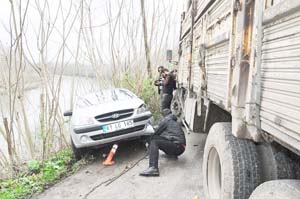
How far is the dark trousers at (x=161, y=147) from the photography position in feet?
15.9

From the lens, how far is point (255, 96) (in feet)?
5.45

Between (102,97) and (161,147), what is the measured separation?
1963mm

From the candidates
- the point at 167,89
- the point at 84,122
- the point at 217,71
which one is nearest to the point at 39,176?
the point at 84,122

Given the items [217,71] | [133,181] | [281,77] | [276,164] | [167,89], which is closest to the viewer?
[281,77]

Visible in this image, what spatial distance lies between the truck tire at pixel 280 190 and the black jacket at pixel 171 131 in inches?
136

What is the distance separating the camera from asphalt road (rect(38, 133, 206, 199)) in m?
4.18

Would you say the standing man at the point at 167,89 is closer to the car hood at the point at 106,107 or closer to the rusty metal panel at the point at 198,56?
the car hood at the point at 106,107

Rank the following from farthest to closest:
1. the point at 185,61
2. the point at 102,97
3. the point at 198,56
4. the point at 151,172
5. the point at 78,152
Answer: the point at 102,97 < the point at 78,152 < the point at 185,61 < the point at 151,172 < the point at 198,56

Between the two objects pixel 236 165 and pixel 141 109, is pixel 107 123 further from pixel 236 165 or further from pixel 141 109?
pixel 236 165

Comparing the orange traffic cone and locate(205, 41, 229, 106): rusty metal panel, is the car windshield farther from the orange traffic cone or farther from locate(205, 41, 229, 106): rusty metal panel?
locate(205, 41, 229, 106): rusty metal panel

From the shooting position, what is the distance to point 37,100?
21.5 feet

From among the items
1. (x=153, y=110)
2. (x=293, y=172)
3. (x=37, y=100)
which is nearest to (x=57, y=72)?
(x=37, y=100)

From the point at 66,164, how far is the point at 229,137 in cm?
409

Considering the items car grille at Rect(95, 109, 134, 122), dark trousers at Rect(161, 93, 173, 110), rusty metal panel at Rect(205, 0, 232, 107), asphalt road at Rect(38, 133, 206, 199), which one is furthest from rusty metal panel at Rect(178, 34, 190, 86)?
dark trousers at Rect(161, 93, 173, 110)
